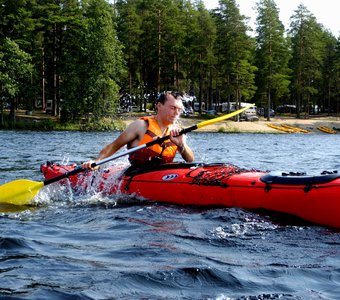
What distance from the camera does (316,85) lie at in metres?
50.5

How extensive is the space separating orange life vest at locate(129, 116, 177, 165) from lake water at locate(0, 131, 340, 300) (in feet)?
2.31

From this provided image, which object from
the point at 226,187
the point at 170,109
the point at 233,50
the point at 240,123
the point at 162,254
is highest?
the point at 233,50

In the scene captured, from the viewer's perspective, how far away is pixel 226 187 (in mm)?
5785

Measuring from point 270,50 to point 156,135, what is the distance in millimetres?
39094

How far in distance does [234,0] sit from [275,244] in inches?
1586

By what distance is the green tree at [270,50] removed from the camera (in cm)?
4359

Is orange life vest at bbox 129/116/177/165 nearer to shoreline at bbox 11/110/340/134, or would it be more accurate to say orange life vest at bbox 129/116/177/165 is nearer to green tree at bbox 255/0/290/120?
shoreline at bbox 11/110/340/134

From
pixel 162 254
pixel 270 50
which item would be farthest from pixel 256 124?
pixel 162 254

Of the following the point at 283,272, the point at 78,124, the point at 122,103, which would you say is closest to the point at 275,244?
the point at 283,272

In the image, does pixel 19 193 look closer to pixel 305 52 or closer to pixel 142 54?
pixel 142 54

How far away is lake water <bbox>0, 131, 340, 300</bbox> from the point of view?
337 cm

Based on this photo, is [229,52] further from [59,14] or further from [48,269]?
[48,269]

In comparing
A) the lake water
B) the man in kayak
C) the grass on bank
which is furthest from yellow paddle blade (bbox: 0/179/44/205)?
the grass on bank

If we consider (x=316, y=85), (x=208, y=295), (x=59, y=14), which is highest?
(x=59, y=14)
